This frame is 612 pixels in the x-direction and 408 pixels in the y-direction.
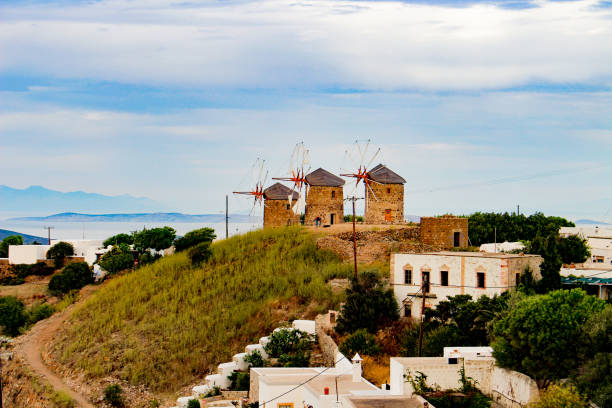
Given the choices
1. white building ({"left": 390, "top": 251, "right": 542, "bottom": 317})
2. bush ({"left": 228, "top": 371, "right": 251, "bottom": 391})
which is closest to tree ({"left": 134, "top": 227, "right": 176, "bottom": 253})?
white building ({"left": 390, "top": 251, "right": 542, "bottom": 317})

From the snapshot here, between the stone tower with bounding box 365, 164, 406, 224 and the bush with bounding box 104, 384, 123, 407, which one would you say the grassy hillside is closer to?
the bush with bounding box 104, 384, 123, 407

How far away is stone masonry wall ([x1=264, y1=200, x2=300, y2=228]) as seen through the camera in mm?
48031

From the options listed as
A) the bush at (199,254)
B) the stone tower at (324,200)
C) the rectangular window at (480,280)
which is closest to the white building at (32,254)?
the bush at (199,254)

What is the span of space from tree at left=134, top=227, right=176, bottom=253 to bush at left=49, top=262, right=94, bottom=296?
→ 439 centimetres

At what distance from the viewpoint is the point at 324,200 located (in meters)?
46.8

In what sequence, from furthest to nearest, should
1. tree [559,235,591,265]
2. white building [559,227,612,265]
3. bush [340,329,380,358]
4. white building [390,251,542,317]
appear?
white building [559,227,612,265] < tree [559,235,591,265] < white building [390,251,542,317] < bush [340,329,380,358]

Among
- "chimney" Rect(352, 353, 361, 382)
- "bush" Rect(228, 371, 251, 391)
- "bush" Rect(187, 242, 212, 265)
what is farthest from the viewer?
"bush" Rect(187, 242, 212, 265)

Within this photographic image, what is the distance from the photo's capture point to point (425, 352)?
26672mm

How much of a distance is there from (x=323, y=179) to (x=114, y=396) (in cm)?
1963

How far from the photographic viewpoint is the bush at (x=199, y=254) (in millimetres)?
45531

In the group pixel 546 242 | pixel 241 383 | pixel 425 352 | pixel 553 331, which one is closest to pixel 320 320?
pixel 241 383

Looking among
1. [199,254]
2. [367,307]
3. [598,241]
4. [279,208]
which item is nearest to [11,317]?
[199,254]

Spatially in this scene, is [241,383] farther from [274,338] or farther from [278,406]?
[278,406]

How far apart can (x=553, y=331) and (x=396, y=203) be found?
957 inches
